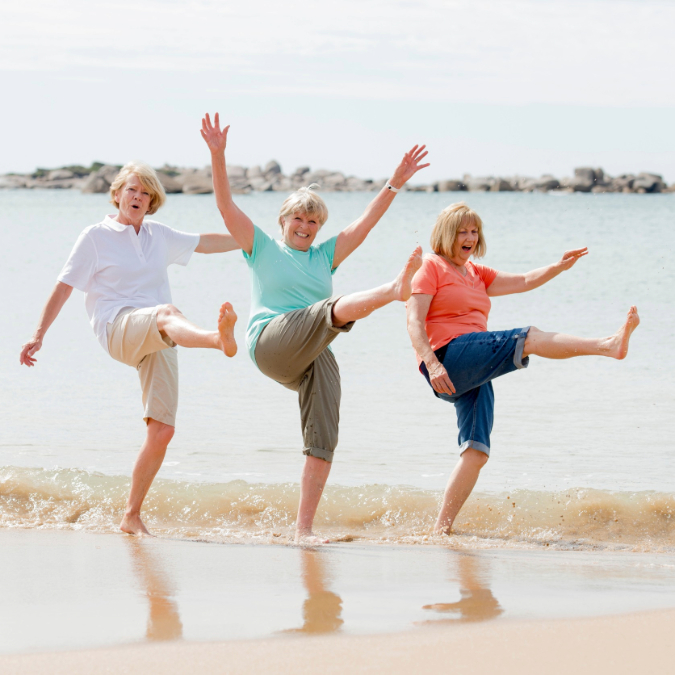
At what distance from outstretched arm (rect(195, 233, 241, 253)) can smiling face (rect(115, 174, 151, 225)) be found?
44 centimetres

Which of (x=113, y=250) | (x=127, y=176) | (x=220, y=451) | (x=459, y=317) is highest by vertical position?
(x=127, y=176)

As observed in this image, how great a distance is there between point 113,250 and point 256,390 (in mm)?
4565

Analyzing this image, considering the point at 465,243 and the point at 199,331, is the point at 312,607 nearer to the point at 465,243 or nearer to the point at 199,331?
the point at 199,331

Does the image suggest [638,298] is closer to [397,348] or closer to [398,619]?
[397,348]

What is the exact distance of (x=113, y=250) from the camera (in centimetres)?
479

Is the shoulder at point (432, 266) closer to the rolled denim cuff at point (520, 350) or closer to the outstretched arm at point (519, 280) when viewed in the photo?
the outstretched arm at point (519, 280)

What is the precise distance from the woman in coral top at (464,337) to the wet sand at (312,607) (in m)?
0.69

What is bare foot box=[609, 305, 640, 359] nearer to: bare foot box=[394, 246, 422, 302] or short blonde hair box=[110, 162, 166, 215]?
bare foot box=[394, 246, 422, 302]

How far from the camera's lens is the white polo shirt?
4.75m

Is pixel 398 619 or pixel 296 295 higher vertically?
pixel 296 295

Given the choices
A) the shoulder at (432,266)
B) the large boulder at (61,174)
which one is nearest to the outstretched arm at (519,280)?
the shoulder at (432,266)

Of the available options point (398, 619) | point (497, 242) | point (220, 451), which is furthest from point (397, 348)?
point (497, 242)

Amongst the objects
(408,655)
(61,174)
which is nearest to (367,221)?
(408,655)

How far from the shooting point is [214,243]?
17.3ft
